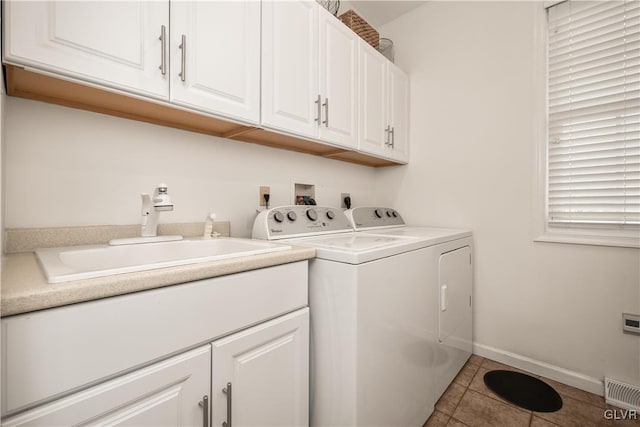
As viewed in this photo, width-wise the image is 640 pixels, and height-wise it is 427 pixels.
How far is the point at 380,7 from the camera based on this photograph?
234 cm

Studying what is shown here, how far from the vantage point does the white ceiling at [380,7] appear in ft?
7.46

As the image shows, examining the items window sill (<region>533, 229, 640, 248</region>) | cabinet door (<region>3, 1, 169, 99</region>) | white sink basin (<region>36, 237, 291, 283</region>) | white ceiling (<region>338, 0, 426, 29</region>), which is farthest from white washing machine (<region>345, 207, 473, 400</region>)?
white ceiling (<region>338, 0, 426, 29</region>)

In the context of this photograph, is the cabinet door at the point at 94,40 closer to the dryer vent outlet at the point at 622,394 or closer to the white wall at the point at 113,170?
the white wall at the point at 113,170

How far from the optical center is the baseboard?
5.34 ft

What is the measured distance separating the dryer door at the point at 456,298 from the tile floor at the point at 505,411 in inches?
10.4

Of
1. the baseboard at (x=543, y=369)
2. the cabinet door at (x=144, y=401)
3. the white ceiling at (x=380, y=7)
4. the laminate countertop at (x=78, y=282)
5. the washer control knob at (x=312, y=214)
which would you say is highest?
the white ceiling at (x=380, y=7)

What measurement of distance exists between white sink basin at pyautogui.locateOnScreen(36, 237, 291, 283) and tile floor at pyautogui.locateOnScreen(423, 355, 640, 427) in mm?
1302

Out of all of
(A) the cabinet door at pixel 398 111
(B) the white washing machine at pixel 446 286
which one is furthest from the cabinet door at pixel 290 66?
(A) the cabinet door at pixel 398 111

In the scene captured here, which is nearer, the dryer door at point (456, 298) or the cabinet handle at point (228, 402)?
the cabinet handle at point (228, 402)

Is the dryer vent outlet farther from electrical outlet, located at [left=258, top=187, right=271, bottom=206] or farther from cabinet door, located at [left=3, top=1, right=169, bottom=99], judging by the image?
cabinet door, located at [left=3, top=1, right=169, bottom=99]

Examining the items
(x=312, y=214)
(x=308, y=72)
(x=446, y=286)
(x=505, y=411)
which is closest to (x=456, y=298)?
(x=446, y=286)

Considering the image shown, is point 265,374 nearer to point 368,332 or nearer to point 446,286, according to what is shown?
point 368,332

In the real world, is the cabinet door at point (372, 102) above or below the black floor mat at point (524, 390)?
above

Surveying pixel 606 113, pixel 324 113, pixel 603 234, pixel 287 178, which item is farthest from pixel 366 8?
pixel 603 234
